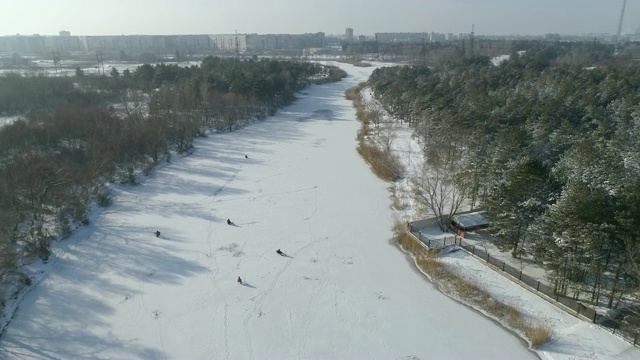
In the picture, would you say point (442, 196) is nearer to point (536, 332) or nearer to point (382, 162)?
point (536, 332)

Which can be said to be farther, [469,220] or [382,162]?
[382,162]

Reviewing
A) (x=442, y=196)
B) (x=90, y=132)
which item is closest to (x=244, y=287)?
(x=442, y=196)

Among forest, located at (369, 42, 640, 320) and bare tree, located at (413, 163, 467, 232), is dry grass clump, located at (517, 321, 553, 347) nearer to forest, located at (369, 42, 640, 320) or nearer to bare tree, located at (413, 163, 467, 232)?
forest, located at (369, 42, 640, 320)

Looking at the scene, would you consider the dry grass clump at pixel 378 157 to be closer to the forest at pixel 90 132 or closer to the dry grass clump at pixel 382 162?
the dry grass clump at pixel 382 162

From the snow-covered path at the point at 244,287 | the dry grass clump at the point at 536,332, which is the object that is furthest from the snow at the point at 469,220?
the dry grass clump at the point at 536,332

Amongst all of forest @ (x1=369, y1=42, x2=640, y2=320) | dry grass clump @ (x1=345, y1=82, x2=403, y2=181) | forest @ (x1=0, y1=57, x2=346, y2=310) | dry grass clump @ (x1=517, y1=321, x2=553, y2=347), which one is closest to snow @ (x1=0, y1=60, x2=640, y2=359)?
dry grass clump @ (x1=517, y1=321, x2=553, y2=347)
